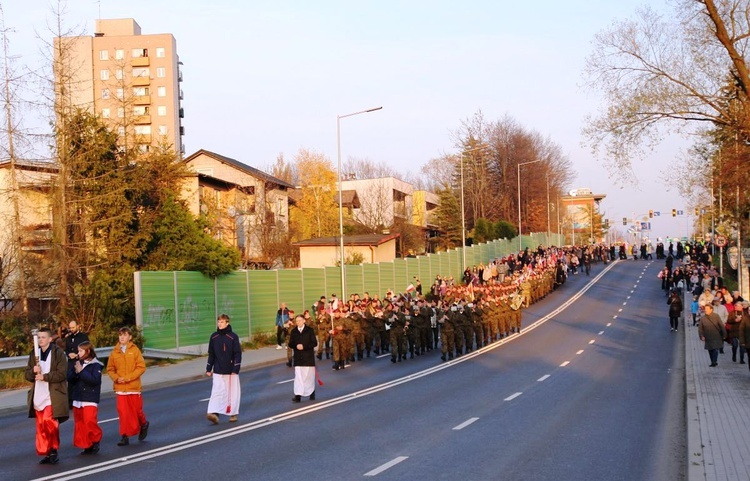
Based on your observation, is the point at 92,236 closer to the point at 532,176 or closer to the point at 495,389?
the point at 495,389

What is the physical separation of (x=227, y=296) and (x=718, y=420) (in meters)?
22.7

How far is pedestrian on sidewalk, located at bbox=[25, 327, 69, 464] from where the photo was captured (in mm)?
11578

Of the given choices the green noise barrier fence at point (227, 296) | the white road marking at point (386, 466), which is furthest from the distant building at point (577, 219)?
the white road marking at point (386, 466)

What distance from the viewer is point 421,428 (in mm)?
14312

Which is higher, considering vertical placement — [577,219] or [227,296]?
[577,219]

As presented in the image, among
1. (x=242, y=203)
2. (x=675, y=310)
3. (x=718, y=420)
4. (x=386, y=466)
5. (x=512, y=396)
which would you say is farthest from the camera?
(x=242, y=203)

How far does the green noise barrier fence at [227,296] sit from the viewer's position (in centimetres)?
2909

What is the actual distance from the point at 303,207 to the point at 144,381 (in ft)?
174

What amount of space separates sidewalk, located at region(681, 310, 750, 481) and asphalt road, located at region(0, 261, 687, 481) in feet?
1.03

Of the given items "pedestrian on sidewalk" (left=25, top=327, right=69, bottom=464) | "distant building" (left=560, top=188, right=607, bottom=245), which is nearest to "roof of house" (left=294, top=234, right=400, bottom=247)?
"pedestrian on sidewalk" (left=25, top=327, right=69, bottom=464)

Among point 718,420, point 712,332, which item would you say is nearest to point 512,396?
point 718,420

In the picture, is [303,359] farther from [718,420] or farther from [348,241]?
[348,241]

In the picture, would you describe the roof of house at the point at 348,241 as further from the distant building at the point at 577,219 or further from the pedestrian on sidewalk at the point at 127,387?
the distant building at the point at 577,219

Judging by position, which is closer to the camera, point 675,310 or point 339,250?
point 675,310
